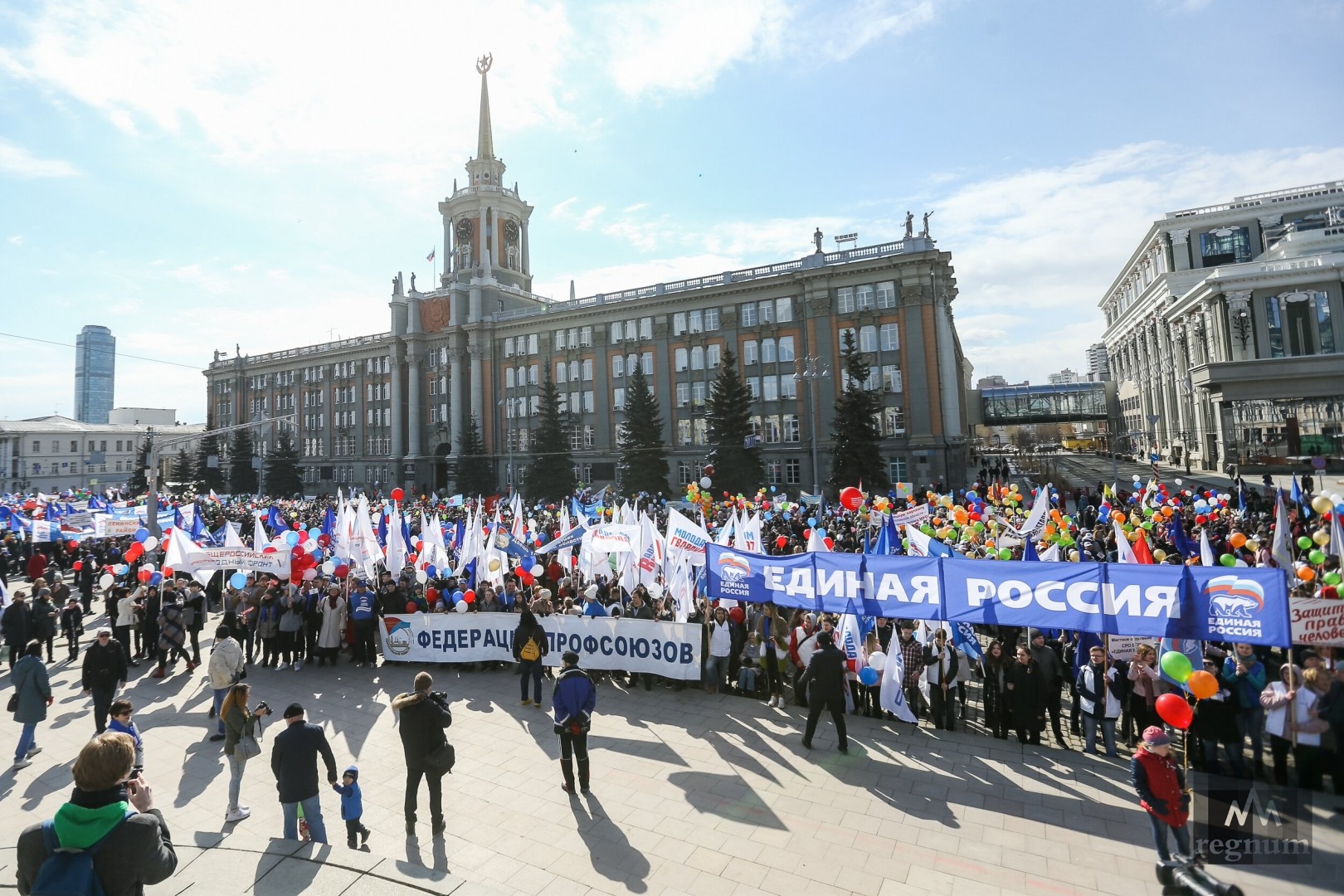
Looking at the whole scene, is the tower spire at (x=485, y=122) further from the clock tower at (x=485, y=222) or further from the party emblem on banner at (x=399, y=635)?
the party emblem on banner at (x=399, y=635)

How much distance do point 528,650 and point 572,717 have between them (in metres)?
3.13

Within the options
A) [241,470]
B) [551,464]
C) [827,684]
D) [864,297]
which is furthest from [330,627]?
[241,470]

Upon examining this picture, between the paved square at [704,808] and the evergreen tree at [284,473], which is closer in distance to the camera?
the paved square at [704,808]

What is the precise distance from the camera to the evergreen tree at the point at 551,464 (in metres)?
50.1

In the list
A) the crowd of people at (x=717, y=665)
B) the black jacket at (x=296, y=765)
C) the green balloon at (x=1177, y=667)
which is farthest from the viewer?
the crowd of people at (x=717, y=665)

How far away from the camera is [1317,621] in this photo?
7.89 meters

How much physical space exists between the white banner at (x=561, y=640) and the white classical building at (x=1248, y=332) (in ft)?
167

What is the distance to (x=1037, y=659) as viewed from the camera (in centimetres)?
858

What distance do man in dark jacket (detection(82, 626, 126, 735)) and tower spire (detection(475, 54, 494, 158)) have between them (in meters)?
74.7

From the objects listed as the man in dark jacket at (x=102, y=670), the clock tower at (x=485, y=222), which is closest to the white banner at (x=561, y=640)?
the man in dark jacket at (x=102, y=670)

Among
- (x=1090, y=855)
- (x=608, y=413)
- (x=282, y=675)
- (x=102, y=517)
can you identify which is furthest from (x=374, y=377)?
A: (x=1090, y=855)

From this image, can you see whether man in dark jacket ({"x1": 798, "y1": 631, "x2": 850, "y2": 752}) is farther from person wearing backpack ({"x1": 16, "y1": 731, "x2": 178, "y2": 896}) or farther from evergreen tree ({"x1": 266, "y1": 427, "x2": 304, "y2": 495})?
evergreen tree ({"x1": 266, "y1": 427, "x2": 304, "y2": 495})

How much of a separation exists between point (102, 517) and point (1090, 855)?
88.4 ft

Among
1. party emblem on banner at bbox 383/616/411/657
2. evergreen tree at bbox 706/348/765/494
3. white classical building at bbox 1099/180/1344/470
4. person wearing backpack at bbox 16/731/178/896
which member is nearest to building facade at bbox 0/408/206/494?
evergreen tree at bbox 706/348/765/494
